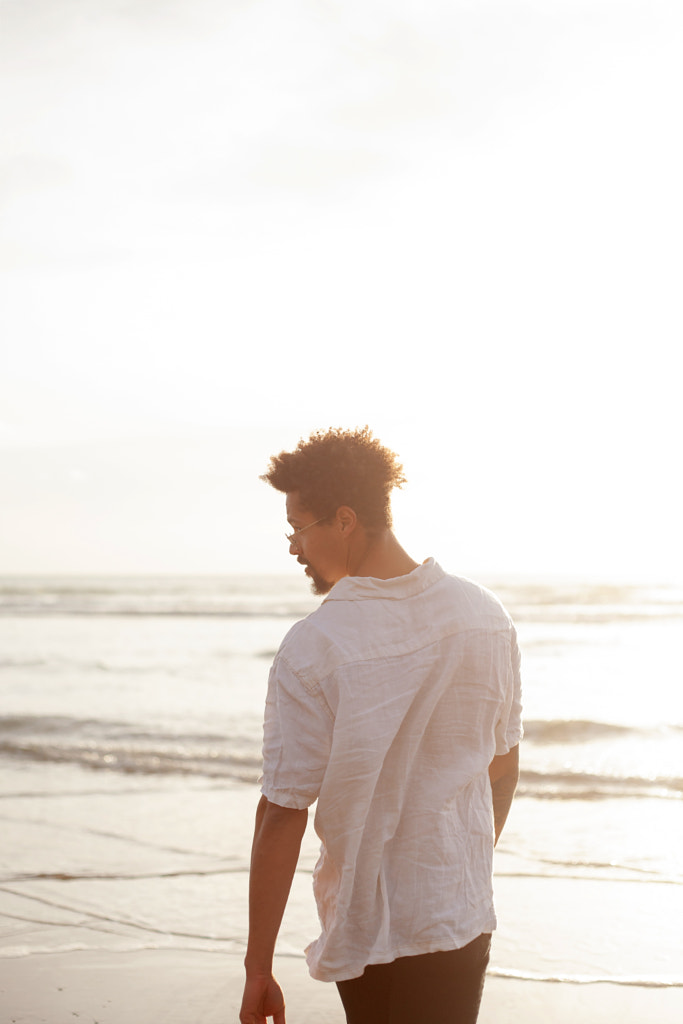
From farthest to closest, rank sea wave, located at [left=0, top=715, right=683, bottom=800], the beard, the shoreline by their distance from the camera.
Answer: sea wave, located at [left=0, top=715, right=683, bottom=800]
the shoreline
the beard

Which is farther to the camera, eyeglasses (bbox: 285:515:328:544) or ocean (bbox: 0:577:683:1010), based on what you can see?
ocean (bbox: 0:577:683:1010)

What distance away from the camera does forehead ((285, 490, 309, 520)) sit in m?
1.93

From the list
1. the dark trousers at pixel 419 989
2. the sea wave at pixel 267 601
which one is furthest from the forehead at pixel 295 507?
the sea wave at pixel 267 601

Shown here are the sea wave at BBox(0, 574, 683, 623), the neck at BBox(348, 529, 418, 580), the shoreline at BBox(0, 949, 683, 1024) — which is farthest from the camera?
the sea wave at BBox(0, 574, 683, 623)

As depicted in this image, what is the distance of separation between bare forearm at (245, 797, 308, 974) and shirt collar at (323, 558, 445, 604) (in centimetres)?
39

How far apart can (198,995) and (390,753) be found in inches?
106

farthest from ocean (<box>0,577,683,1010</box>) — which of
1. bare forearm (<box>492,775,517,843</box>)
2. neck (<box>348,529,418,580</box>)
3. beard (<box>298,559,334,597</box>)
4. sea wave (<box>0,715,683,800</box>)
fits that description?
neck (<box>348,529,418,580</box>)

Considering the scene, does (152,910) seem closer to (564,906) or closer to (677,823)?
(564,906)

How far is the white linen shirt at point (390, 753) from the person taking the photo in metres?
1.72

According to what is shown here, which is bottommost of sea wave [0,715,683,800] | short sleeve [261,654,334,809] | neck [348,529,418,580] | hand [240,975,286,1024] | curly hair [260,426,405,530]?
sea wave [0,715,683,800]

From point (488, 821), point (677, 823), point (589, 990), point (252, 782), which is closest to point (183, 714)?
point (252, 782)

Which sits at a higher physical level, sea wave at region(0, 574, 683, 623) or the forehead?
the forehead

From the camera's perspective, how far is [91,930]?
464 centimetres

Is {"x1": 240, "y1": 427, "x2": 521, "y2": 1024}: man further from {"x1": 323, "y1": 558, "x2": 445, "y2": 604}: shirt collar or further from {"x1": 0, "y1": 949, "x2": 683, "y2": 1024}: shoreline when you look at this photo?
{"x1": 0, "y1": 949, "x2": 683, "y2": 1024}: shoreline
